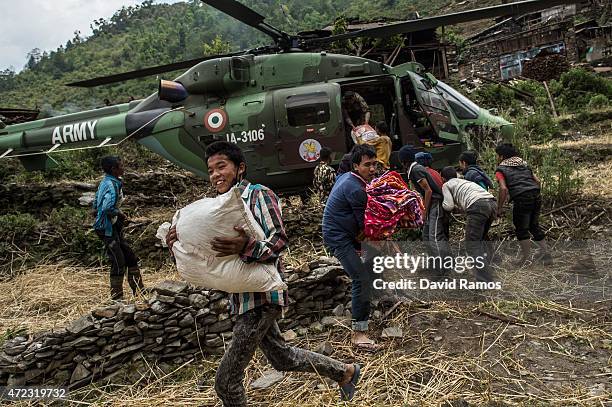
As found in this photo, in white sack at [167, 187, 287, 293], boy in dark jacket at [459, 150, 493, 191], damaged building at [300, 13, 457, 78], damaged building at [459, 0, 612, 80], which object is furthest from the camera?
damaged building at [459, 0, 612, 80]

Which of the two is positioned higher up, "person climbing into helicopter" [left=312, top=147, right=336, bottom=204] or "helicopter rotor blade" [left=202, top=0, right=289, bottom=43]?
"helicopter rotor blade" [left=202, top=0, right=289, bottom=43]

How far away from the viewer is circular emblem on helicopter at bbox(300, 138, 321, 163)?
281 inches

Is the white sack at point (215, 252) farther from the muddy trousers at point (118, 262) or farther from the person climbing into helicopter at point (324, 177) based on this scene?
the person climbing into helicopter at point (324, 177)

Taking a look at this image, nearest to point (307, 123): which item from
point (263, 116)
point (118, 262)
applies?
point (263, 116)

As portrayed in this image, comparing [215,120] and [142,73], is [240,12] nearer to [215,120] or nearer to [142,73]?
[215,120]

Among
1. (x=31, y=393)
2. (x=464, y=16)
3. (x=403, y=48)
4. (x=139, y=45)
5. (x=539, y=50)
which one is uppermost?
(x=139, y=45)

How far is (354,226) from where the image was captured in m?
3.91

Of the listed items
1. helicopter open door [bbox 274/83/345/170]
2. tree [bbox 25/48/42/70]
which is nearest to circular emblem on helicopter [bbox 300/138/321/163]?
helicopter open door [bbox 274/83/345/170]

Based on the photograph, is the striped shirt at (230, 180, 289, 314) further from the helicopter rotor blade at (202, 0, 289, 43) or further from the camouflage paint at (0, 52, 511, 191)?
the camouflage paint at (0, 52, 511, 191)

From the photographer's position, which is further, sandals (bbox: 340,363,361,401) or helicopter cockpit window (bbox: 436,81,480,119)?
helicopter cockpit window (bbox: 436,81,480,119)

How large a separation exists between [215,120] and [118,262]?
3054 mm

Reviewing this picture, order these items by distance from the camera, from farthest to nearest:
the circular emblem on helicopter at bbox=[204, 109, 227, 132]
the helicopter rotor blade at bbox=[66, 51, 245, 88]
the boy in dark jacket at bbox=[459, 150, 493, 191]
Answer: the circular emblem on helicopter at bbox=[204, 109, 227, 132] → the helicopter rotor blade at bbox=[66, 51, 245, 88] → the boy in dark jacket at bbox=[459, 150, 493, 191]

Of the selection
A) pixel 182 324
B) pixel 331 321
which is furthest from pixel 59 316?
pixel 331 321

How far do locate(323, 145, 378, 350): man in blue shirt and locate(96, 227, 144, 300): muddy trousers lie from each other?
8.73 feet
